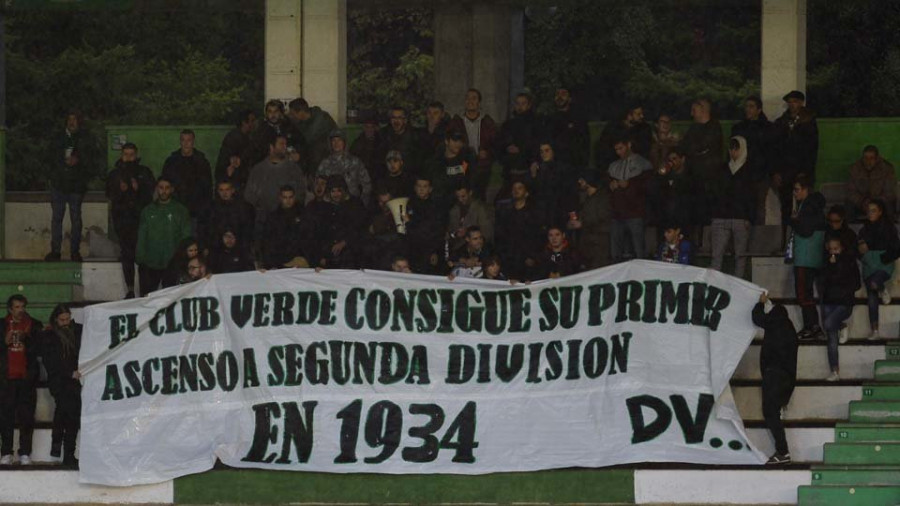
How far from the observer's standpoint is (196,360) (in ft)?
63.7

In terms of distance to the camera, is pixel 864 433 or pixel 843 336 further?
pixel 843 336

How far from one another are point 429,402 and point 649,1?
8826mm

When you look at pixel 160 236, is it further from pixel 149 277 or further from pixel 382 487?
pixel 382 487

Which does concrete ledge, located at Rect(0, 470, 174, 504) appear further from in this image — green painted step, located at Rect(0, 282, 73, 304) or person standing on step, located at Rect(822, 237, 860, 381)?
person standing on step, located at Rect(822, 237, 860, 381)

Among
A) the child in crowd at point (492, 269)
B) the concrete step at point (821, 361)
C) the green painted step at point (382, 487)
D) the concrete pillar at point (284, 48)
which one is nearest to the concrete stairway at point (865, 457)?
the concrete step at point (821, 361)

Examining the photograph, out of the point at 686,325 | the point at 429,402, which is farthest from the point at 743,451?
the point at 429,402

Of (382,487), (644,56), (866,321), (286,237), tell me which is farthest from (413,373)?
(644,56)

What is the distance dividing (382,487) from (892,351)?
18.5 ft

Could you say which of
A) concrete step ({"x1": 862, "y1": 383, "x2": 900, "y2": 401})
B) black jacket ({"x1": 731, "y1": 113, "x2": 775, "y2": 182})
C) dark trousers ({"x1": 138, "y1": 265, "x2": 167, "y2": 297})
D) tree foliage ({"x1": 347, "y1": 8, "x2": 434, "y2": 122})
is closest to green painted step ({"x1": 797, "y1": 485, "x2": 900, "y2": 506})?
concrete step ({"x1": 862, "y1": 383, "x2": 900, "y2": 401})

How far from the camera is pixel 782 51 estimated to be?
2334 centimetres

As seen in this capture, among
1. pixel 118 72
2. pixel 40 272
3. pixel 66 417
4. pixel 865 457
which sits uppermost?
pixel 118 72

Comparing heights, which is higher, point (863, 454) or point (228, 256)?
point (228, 256)

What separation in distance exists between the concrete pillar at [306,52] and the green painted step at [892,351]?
24.9 feet

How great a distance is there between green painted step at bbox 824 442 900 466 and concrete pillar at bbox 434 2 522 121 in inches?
457
